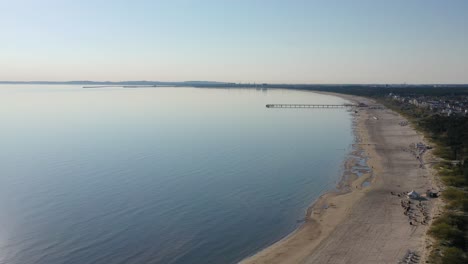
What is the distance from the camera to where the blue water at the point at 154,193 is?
76.9 ft

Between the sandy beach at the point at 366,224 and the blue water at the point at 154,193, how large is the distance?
5.30 feet

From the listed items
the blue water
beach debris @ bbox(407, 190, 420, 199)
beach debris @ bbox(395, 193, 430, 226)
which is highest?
beach debris @ bbox(407, 190, 420, 199)

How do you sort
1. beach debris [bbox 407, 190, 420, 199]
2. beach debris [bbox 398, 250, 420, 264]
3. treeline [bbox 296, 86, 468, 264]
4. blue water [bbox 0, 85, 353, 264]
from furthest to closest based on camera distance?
beach debris [bbox 407, 190, 420, 199] → blue water [bbox 0, 85, 353, 264] → treeline [bbox 296, 86, 468, 264] → beach debris [bbox 398, 250, 420, 264]

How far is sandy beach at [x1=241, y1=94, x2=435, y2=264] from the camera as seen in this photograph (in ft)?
71.2

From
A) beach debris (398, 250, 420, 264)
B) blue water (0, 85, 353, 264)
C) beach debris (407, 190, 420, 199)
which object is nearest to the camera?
beach debris (398, 250, 420, 264)

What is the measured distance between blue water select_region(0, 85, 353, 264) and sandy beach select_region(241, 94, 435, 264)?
5.30 feet

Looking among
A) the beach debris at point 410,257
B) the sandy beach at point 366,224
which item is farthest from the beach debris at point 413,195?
the beach debris at point 410,257

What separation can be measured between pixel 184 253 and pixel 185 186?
41.1 ft

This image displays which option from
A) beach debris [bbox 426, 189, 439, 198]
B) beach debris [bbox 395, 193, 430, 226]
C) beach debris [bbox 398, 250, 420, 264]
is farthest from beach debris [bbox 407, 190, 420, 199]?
beach debris [bbox 398, 250, 420, 264]

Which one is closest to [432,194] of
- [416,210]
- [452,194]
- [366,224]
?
[452,194]

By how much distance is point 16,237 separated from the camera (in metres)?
24.3

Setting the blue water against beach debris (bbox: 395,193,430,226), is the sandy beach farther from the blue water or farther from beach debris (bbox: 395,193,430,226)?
the blue water

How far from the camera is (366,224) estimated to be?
26.0 meters

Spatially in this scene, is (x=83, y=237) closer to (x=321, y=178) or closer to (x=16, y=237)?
(x=16, y=237)
